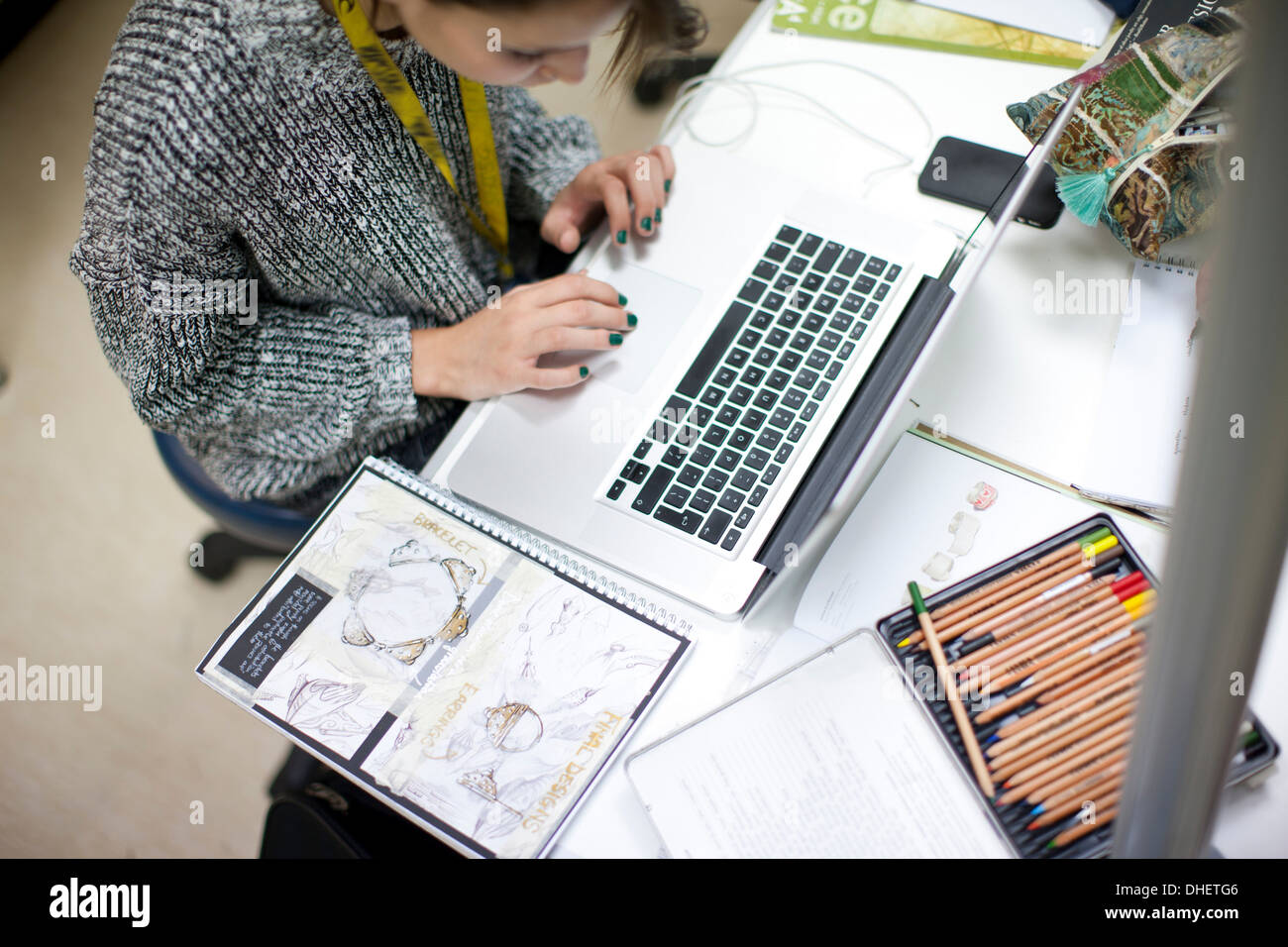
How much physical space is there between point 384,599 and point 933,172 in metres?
0.63

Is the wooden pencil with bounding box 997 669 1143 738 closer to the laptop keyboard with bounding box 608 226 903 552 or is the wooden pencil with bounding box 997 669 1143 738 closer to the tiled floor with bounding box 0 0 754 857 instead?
the laptop keyboard with bounding box 608 226 903 552

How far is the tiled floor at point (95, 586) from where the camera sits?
136 cm

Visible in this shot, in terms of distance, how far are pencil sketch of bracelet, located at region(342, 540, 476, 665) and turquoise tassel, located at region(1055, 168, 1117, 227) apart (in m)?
0.59

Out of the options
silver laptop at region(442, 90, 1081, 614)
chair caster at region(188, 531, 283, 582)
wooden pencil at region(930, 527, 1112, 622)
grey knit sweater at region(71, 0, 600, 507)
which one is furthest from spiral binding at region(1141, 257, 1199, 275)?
chair caster at region(188, 531, 283, 582)

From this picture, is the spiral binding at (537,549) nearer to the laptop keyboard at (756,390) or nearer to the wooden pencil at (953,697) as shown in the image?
the laptop keyboard at (756,390)

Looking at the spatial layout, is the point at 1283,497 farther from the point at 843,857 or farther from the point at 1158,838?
the point at 843,857

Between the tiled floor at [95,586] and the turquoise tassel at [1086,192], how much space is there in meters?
0.90

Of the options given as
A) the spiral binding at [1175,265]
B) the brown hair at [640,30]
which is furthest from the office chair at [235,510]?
the spiral binding at [1175,265]

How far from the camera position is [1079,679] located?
0.61m

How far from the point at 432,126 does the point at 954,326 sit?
1.62 ft

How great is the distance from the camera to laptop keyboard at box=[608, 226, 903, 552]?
0.69 metres

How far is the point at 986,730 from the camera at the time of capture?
0.61 meters

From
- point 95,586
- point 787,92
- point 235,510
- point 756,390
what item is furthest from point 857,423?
point 95,586

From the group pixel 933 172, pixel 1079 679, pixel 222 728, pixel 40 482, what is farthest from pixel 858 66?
pixel 40 482
